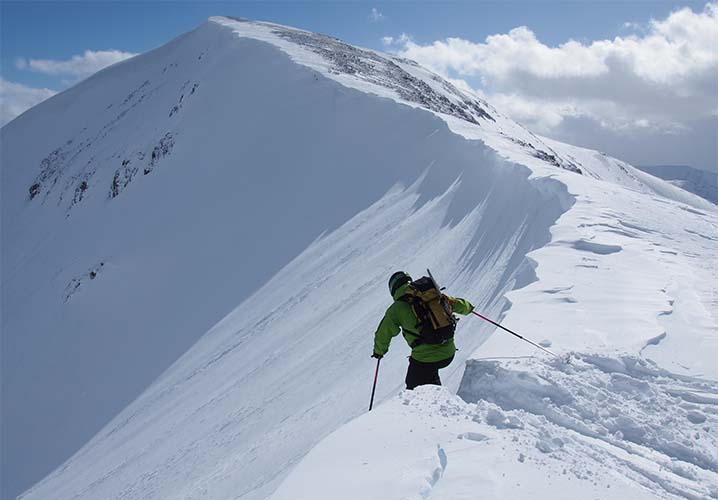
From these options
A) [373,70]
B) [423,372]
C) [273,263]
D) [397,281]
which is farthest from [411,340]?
[373,70]

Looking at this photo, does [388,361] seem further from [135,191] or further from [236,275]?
[135,191]

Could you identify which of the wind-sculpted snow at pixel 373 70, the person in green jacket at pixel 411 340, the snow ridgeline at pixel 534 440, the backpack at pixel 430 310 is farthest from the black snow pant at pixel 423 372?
the wind-sculpted snow at pixel 373 70

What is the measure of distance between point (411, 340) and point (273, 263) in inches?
564

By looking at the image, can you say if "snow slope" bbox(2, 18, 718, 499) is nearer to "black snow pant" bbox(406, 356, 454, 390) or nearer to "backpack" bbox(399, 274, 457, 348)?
"backpack" bbox(399, 274, 457, 348)

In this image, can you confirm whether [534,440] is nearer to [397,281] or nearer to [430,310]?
[430,310]

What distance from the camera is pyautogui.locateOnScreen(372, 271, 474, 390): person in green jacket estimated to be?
561 centimetres

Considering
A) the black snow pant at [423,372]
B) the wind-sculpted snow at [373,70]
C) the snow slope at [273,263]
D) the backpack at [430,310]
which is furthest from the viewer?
the wind-sculpted snow at [373,70]

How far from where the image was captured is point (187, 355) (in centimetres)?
1744

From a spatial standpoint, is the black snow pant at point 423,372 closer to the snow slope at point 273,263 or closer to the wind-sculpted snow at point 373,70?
the snow slope at point 273,263

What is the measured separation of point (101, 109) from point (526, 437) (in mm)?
51230

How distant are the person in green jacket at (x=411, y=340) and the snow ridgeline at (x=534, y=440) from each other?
2.79ft

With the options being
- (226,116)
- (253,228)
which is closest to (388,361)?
(253,228)

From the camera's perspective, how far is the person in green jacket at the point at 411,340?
5609mm

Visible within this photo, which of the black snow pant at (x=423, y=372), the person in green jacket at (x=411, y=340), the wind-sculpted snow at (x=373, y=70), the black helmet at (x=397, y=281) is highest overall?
the wind-sculpted snow at (x=373, y=70)
